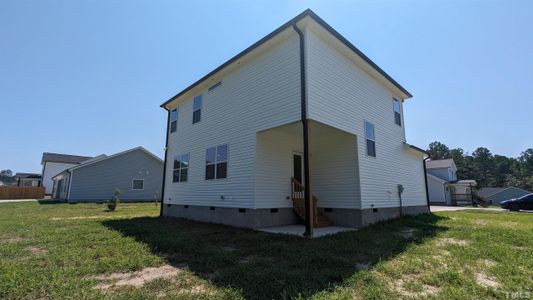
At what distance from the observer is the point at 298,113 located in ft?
24.6

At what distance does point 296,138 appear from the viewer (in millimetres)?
10492

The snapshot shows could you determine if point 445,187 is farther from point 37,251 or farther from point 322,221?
point 37,251

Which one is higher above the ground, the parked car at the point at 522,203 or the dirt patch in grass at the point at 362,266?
the parked car at the point at 522,203

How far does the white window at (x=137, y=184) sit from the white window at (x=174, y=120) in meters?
15.4

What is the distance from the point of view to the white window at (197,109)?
39.9ft

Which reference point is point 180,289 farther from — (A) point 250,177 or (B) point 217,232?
(A) point 250,177

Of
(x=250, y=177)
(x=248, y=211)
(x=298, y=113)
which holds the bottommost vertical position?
(x=248, y=211)

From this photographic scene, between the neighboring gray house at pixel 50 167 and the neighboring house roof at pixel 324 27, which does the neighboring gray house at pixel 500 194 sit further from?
the neighboring gray house at pixel 50 167

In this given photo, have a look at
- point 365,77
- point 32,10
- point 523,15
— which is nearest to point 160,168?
point 32,10

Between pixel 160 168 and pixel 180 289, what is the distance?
90.6ft

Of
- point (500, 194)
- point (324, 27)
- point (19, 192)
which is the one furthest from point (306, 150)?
point (500, 194)

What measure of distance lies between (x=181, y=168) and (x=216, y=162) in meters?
3.36

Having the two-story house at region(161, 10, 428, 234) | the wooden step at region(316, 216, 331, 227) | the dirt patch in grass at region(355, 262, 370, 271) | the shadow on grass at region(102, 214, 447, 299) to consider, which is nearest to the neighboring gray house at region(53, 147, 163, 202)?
the two-story house at region(161, 10, 428, 234)

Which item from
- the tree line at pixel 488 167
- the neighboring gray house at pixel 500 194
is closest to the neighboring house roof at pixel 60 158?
the neighboring gray house at pixel 500 194
